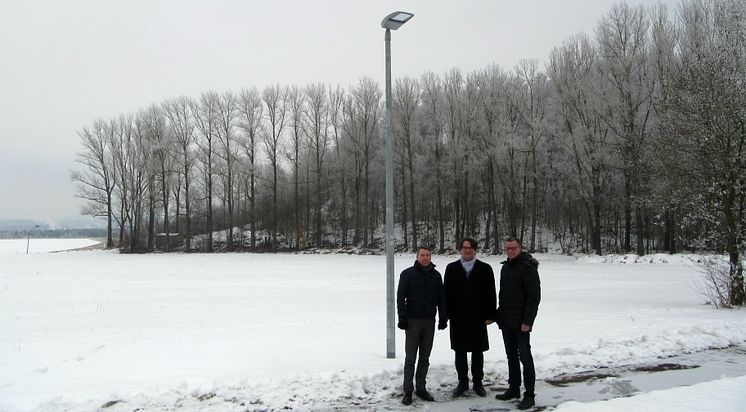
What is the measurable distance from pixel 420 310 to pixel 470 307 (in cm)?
65

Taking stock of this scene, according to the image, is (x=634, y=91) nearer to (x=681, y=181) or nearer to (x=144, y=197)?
(x=681, y=181)

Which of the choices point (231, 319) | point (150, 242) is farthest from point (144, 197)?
point (231, 319)

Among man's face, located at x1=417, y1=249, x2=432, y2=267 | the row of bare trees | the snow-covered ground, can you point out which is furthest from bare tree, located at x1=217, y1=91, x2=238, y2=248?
man's face, located at x1=417, y1=249, x2=432, y2=267

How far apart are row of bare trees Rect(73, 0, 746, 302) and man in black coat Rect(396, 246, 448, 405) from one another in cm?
990

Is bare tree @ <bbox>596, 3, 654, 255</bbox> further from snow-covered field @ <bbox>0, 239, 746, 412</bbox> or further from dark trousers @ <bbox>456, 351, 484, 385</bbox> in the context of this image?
dark trousers @ <bbox>456, 351, 484, 385</bbox>

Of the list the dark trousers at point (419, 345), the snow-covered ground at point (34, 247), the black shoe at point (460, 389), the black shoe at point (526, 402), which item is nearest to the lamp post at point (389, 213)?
the dark trousers at point (419, 345)

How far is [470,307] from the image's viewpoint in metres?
5.95

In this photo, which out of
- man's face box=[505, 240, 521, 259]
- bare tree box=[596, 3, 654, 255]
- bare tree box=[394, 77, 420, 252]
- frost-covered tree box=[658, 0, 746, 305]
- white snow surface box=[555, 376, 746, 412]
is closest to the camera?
white snow surface box=[555, 376, 746, 412]

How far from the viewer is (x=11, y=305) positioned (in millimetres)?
13156

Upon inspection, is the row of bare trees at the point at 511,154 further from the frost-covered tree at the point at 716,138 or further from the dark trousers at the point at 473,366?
the dark trousers at the point at 473,366

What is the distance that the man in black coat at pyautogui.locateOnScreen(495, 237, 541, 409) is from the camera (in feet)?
18.3

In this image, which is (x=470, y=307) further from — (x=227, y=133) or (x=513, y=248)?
(x=227, y=133)

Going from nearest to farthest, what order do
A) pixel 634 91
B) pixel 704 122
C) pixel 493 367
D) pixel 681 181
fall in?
pixel 493 367 → pixel 704 122 → pixel 681 181 → pixel 634 91

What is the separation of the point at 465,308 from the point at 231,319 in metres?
6.74
